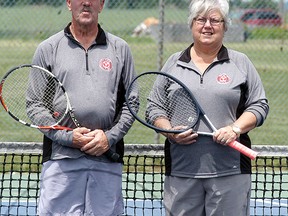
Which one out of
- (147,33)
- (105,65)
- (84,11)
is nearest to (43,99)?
(105,65)

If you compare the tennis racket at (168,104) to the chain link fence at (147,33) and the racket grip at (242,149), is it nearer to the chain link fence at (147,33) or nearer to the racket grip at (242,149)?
the racket grip at (242,149)

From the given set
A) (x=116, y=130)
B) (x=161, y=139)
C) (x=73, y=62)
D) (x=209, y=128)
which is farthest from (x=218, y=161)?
(x=161, y=139)

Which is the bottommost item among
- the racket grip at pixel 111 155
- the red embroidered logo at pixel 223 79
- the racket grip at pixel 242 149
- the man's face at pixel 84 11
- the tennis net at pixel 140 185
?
the tennis net at pixel 140 185

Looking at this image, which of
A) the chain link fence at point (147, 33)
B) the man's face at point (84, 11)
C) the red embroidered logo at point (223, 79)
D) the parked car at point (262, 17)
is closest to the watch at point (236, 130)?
the red embroidered logo at point (223, 79)

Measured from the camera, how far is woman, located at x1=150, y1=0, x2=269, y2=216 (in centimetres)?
513

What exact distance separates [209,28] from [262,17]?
740 centimetres

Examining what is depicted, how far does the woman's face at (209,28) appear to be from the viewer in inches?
204

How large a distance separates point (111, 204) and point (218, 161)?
26.3 inches

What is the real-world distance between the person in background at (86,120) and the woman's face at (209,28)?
1.46 ft

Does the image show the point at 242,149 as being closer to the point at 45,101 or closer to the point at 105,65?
the point at 105,65

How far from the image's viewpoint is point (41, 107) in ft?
16.9

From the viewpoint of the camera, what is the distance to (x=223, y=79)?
16.9 feet

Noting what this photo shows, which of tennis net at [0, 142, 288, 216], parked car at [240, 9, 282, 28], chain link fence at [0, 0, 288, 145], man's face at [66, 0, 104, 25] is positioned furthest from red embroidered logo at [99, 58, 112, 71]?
parked car at [240, 9, 282, 28]

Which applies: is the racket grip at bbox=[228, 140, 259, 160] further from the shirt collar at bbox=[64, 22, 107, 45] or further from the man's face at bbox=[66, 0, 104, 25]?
the man's face at bbox=[66, 0, 104, 25]
